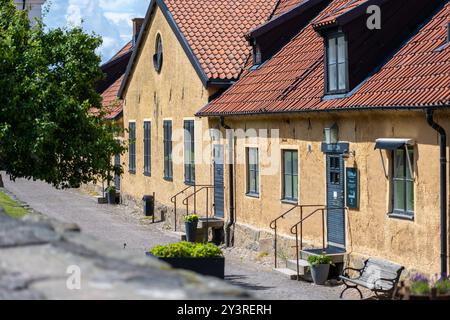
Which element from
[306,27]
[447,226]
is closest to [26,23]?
[306,27]

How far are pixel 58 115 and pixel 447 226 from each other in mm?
10512

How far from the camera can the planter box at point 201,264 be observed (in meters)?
16.4

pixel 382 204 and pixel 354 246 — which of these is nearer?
pixel 382 204

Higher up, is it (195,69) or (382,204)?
(195,69)

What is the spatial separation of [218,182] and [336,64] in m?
7.47

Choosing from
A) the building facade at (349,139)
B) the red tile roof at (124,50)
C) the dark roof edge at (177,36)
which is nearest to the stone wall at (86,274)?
the building facade at (349,139)

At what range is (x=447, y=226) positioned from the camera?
15.6 metres

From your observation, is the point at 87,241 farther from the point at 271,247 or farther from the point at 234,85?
the point at 234,85

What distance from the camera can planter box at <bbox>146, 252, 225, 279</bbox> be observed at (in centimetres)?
1638

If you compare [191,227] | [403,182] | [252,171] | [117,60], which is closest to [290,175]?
[252,171]

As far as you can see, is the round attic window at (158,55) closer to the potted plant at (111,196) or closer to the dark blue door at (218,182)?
the dark blue door at (218,182)

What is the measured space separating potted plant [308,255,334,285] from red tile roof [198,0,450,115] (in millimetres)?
2805
